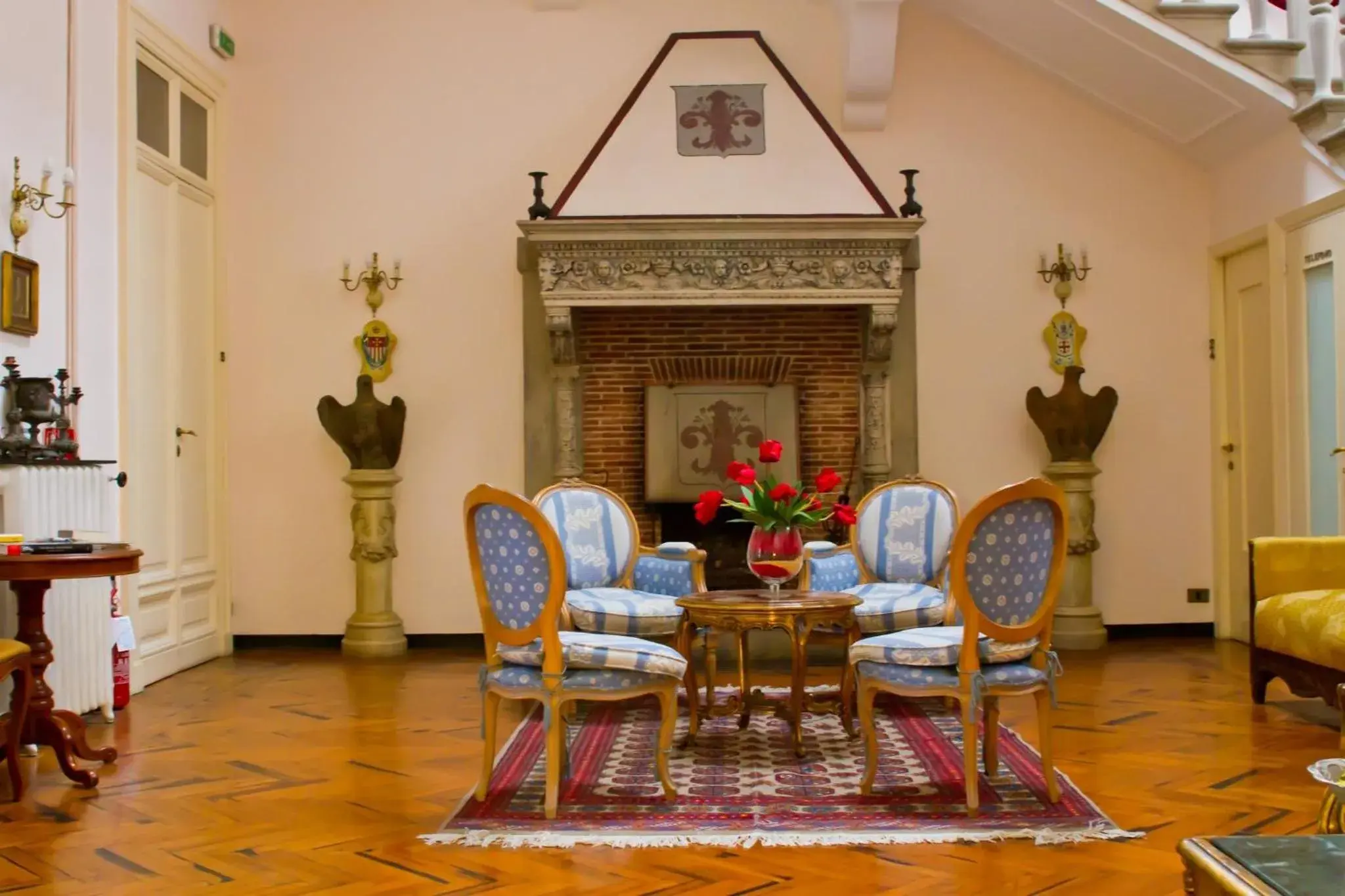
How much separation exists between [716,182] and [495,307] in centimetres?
143

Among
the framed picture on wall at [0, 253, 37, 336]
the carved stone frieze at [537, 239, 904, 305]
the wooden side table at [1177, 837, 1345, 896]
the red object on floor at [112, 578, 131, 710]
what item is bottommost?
the red object on floor at [112, 578, 131, 710]

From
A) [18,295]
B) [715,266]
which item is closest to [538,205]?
[715,266]

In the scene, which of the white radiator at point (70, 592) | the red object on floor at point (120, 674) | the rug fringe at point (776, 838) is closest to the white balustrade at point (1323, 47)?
the rug fringe at point (776, 838)

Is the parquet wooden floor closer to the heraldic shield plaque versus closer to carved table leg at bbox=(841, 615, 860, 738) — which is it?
carved table leg at bbox=(841, 615, 860, 738)

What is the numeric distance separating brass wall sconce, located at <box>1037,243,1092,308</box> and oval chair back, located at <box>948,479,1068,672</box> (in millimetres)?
3772

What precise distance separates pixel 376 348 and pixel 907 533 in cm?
334

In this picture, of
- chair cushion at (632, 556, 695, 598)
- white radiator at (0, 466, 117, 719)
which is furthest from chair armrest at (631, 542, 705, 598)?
white radiator at (0, 466, 117, 719)

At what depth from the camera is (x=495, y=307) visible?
6.82m

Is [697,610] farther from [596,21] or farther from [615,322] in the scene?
[596,21]

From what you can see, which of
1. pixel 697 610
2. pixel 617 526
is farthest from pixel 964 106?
pixel 697 610

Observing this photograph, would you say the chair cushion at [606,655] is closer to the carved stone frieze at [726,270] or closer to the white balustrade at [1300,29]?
the carved stone frieze at [726,270]

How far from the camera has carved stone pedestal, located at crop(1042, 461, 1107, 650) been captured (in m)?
6.48

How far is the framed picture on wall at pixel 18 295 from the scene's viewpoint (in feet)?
14.2

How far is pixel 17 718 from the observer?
11.6 feet
